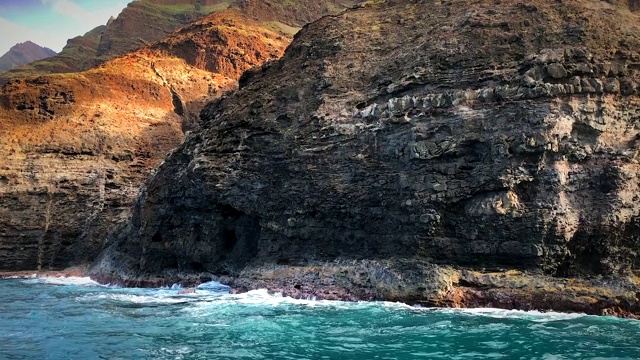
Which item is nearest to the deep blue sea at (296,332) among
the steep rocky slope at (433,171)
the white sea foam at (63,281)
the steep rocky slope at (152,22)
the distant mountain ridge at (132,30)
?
the steep rocky slope at (433,171)

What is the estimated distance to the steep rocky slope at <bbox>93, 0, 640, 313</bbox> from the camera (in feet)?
69.3

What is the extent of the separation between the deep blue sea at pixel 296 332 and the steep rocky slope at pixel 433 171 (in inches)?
96.6

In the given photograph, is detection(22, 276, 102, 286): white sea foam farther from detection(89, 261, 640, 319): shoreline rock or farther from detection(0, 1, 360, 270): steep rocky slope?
detection(89, 261, 640, 319): shoreline rock

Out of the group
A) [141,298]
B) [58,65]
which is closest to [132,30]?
[58,65]

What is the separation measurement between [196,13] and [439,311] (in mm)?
82918

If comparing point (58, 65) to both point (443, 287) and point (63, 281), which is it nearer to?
point (63, 281)

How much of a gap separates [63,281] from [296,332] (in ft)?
83.3

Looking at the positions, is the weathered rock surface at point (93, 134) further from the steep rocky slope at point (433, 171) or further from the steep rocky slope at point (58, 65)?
the steep rocky slope at point (58, 65)

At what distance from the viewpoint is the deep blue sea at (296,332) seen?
14.1 meters

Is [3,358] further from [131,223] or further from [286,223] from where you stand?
[131,223]

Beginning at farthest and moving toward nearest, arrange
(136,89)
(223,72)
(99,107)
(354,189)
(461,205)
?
(223,72) → (136,89) → (99,107) → (354,189) → (461,205)

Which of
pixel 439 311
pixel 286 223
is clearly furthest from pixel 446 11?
pixel 439 311

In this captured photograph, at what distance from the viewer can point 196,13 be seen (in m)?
91.9

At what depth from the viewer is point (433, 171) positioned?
78.6 feet
